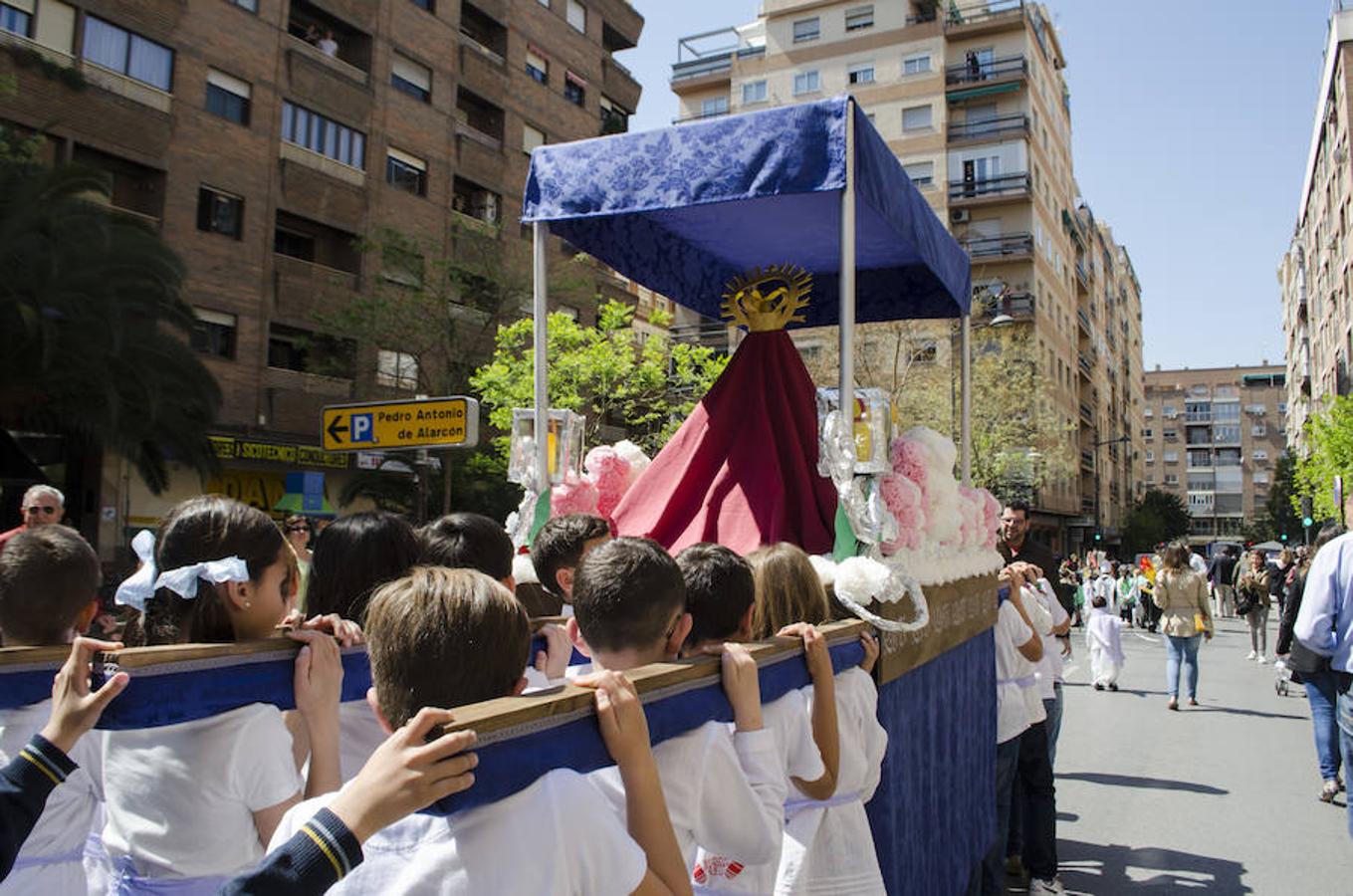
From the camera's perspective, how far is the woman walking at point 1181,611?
1132cm

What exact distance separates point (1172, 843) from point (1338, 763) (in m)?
2.05

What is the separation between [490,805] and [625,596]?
0.65m

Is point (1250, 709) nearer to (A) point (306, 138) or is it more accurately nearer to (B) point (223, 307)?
(B) point (223, 307)

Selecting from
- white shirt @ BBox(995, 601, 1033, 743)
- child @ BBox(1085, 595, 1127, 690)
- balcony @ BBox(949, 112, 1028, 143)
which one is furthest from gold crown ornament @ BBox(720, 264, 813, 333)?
balcony @ BBox(949, 112, 1028, 143)

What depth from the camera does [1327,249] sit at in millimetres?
44875

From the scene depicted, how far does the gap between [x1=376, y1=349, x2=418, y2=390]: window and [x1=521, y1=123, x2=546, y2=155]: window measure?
8033 mm

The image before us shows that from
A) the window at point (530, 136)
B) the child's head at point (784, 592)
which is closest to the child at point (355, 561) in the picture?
the child's head at point (784, 592)

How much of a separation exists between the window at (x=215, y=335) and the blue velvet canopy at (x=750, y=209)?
17730mm

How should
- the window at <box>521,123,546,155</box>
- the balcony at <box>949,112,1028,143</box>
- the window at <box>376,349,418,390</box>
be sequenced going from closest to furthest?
the window at <box>376,349,418,390</box> < the window at <box>521,123,546,155</box> < the balcony at <box>949,112,1028,143</box>

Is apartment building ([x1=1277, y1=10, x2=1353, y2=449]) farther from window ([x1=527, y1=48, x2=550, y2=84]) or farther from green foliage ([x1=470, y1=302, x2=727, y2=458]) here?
window ([x1=527, y1=48, x2=550, y2=84])

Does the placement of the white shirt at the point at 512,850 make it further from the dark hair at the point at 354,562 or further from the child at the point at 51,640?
the dark hair at the point at 354,562

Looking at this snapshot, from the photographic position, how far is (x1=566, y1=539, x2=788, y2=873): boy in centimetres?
193

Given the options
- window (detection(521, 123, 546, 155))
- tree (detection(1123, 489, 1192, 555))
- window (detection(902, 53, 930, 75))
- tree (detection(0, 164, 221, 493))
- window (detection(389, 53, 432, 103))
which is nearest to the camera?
tree (detection(0, 164, 221, 493))

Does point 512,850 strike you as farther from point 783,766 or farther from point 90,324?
point 90,324
